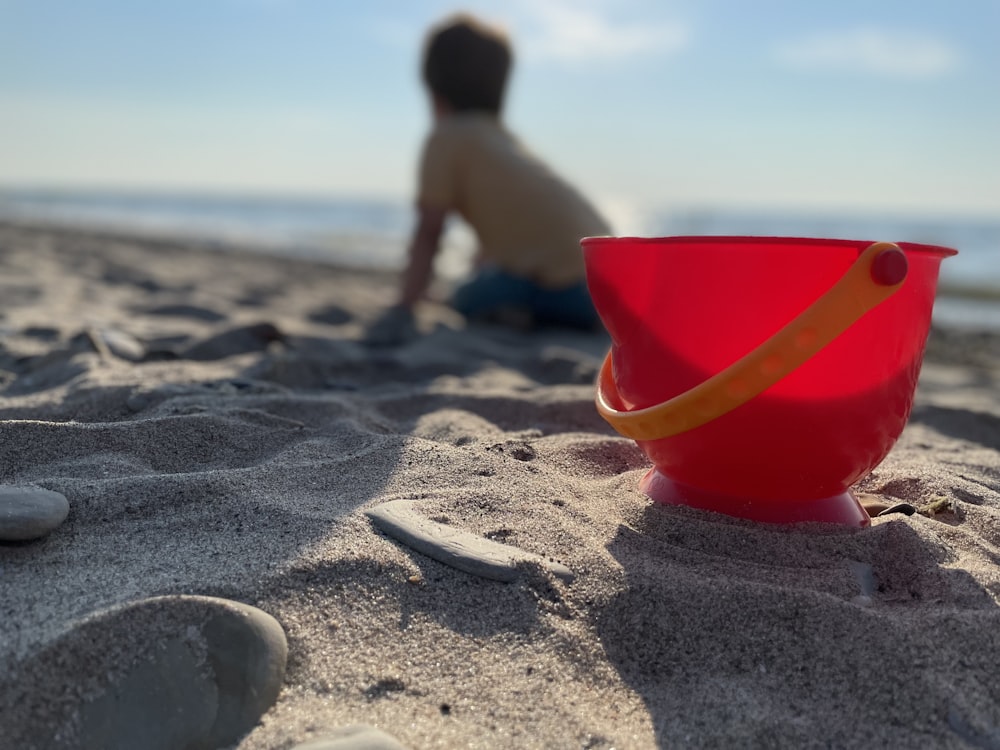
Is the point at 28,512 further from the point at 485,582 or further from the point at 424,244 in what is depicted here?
the point at 424,244

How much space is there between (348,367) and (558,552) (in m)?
1.36

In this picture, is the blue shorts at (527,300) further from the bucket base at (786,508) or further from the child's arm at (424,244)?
the bucket base at (786,508)

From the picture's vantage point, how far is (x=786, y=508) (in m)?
1.25

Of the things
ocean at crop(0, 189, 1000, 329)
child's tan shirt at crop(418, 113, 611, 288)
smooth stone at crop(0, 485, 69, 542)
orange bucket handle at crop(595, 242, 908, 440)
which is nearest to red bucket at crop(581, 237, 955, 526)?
orange bucket handle at crop(595, 242, 908, 440)

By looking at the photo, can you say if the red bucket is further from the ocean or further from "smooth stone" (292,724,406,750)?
the ocean

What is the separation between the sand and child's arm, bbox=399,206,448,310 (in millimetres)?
1748

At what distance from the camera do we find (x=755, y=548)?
117cm

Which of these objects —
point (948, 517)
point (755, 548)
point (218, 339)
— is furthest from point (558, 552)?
point (218, 339)

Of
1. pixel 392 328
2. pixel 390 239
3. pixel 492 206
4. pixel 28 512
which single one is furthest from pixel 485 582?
pixel 390 239

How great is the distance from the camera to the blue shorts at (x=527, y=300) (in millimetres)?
3348

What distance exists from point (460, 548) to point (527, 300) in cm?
240

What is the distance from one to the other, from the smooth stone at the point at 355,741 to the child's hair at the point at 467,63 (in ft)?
10.2

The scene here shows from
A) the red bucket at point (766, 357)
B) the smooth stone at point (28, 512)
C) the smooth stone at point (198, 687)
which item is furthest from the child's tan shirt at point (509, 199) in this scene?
the smooth stone at point (198, 687)

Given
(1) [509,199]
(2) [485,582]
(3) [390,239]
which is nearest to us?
(2) [485,582]
